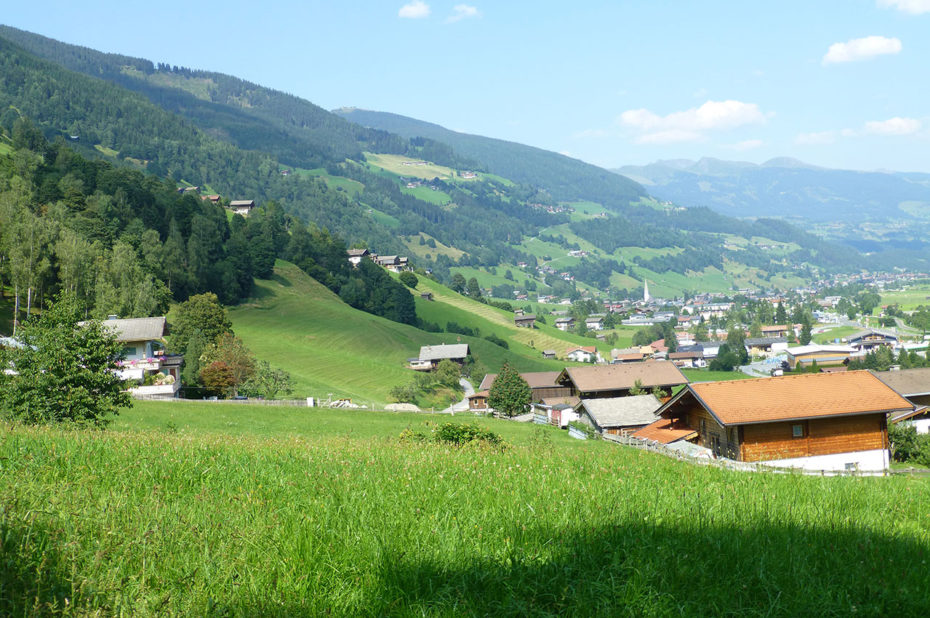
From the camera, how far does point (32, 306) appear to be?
71188 millimetres

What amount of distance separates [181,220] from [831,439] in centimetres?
11145

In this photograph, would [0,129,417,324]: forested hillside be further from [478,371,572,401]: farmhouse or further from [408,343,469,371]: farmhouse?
[478,371,572,401]: farmhouse

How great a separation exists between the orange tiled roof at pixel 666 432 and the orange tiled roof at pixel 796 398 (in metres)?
4.09

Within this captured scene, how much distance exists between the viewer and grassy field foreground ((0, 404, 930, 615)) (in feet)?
15.5

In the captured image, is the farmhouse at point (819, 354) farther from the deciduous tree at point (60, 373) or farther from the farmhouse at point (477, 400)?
the deciduous tree at point (60, 373)

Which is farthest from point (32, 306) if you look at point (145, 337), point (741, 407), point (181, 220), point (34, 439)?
point (34, 439)

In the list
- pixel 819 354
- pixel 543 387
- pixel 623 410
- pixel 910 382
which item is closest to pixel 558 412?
pixel 623 410

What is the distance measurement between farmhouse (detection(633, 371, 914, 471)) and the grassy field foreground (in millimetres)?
30008

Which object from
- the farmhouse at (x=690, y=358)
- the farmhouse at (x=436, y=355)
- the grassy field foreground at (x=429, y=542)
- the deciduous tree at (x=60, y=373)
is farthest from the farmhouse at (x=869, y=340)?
the grassy field foreground at (x=429, y=542)

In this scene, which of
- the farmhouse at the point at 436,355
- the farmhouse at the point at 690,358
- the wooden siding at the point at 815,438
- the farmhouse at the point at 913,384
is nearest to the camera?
the wooden siding at the point at 815,438

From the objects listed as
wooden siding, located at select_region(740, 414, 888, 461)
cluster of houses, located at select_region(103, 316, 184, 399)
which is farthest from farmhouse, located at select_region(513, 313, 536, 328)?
wooden siding, located at select_region(740, 414, 888, 461)

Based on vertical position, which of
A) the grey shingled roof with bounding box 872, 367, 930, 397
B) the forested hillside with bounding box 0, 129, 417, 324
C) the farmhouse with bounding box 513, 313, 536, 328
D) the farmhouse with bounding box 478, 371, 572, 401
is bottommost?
the farmhouse with bounding box 478, 371, 572, 401

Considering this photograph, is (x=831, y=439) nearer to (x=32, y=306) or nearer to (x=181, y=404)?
(x=181, y=404)

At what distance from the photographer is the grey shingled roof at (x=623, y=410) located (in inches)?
2441
